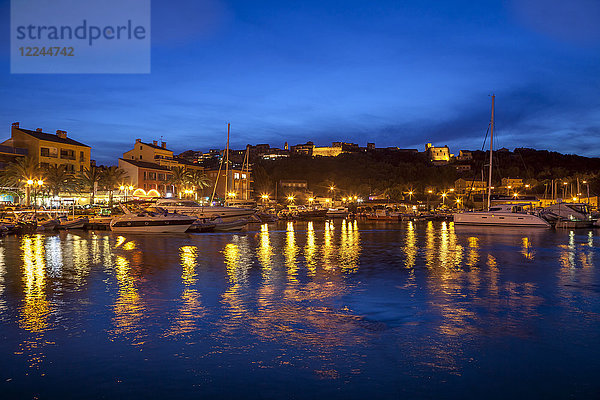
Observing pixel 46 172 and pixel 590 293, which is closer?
pixel 590 293

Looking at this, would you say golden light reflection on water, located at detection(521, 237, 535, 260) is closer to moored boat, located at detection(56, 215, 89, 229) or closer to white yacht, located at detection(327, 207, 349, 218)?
moored boat, located at detection(56, 215, 89, 229)

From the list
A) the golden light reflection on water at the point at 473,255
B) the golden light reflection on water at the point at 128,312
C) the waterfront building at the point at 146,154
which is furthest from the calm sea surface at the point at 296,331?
the waterfront building at the point at 146,154

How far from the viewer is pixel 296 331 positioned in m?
12.1

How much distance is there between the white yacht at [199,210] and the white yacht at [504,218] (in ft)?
101

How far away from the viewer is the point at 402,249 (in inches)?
→ 1341

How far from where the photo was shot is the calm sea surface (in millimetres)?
8914

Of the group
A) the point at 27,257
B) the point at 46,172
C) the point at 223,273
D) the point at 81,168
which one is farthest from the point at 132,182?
the point at 223,273

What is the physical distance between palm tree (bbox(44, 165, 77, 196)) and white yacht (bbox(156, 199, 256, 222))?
2273cm

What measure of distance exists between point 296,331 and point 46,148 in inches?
3093

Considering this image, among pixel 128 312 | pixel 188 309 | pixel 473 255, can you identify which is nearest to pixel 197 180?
pixel 473 255

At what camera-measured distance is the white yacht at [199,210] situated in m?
58.6

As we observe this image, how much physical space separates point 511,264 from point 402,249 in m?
9.35

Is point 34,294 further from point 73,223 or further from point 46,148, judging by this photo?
point 46,148

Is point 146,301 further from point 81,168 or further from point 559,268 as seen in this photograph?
point 81,168
